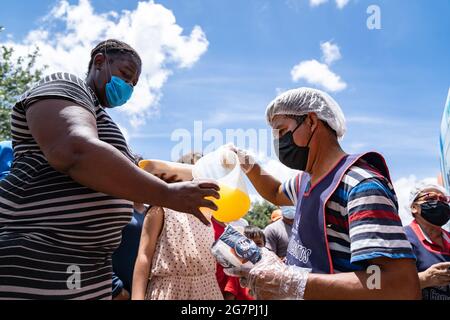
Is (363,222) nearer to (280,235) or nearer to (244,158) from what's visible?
(244,158)

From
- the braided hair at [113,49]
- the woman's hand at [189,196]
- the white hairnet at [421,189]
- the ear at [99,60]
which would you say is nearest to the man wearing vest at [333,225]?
the woman's hand at [189,196]

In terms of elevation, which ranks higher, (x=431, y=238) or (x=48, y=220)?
(x=431, y=238)

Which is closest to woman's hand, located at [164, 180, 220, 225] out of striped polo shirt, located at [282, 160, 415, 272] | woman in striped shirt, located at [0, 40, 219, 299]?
woman in striped shirt, located at [0, 40, 219, 299]

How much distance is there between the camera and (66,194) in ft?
5.05

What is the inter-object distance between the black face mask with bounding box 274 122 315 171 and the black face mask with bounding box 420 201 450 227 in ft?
7.44

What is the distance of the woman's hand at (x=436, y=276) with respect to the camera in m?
3.34

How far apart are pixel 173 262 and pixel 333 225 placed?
1.35 m

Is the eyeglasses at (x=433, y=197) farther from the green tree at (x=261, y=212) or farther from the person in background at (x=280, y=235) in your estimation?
the green tree at (x=261, y=212)

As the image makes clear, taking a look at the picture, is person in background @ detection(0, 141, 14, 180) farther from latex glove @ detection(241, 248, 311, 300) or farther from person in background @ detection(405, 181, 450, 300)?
person in background @ detection(405, 181, 450, 300)

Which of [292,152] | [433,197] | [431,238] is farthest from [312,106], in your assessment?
[433,197]

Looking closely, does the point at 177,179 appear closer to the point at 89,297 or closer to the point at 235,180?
the point at 235,180
